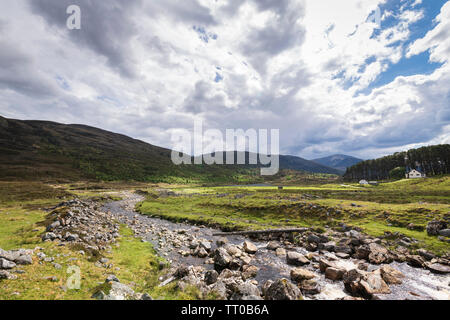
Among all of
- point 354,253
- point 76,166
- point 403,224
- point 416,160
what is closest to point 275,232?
point 354,253

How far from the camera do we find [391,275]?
15.3 m

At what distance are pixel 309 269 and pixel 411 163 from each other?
16888 cm

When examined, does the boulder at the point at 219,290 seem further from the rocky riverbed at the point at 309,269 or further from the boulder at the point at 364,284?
the boulder at the point at 364,284

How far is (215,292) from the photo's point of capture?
12.9 meters

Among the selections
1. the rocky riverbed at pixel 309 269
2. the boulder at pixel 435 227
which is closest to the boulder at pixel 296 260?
the rocky riverbed at pixel 309 269

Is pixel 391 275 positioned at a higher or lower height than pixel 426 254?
lower

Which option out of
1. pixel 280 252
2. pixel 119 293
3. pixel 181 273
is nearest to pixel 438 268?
pixel 280 252

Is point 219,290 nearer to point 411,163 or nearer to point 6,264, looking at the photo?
point 6,264

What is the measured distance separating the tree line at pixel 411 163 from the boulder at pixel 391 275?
151 m

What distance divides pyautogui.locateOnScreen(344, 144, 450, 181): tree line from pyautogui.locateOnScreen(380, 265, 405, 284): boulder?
496 feet

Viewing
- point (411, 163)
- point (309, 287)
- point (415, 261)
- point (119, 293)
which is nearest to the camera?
point (119, 293)

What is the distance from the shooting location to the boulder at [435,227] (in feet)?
74.0
